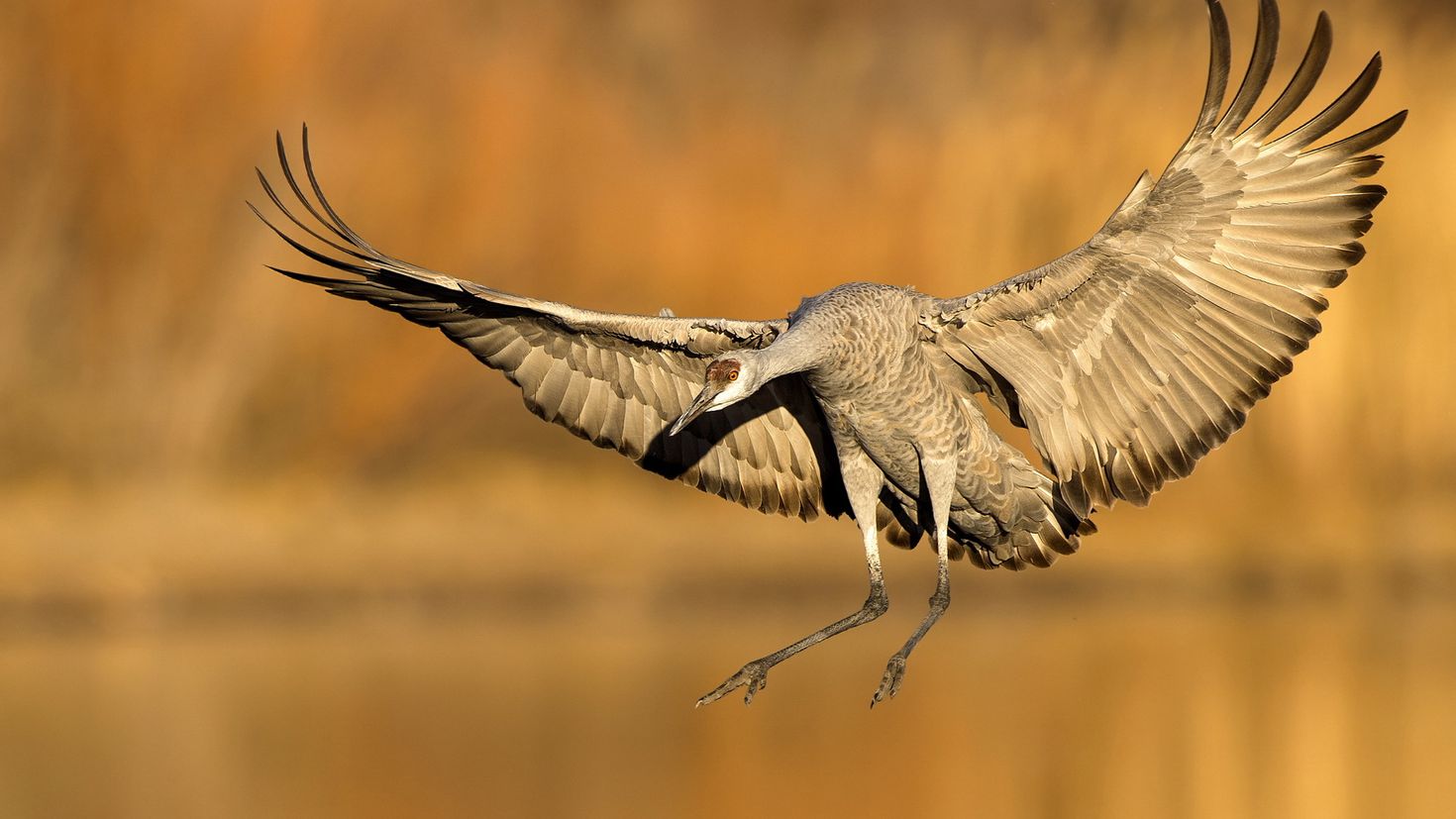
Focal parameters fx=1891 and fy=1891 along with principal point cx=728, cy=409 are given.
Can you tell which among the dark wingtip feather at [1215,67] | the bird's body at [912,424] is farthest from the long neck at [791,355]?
the dark wingtip feather at [1215,67]

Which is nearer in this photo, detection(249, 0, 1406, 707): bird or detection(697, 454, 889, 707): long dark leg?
detection(249, 0, 1406, 707): bird

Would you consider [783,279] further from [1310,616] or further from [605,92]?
[1310,616]

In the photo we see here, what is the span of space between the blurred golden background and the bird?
651cm

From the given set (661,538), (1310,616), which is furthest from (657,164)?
(1310,616)

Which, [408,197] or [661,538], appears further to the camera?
[408,197]

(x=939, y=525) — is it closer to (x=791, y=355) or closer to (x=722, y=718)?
(x=791, y=355)

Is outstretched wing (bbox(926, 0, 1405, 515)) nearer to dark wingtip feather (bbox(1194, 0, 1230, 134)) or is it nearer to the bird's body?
dark wingtip feather (bbox(1194, 0, 1230, 134))

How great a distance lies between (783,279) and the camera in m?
24.4

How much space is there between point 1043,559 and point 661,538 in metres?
12.9

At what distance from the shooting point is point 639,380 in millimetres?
10445

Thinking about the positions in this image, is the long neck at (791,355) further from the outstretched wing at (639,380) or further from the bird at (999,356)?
the outstretched wing at (639,380)

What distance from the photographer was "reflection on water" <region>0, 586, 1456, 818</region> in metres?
10.8

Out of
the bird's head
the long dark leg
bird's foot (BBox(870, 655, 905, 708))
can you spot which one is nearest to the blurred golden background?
the long dark leg

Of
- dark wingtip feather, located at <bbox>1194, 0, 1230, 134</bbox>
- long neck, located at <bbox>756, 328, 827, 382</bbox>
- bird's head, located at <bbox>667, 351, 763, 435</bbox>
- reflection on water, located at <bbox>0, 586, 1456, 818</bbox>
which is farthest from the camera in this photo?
reflection on water, located at <bbox>0, 586, 1456, 818</bbox>
